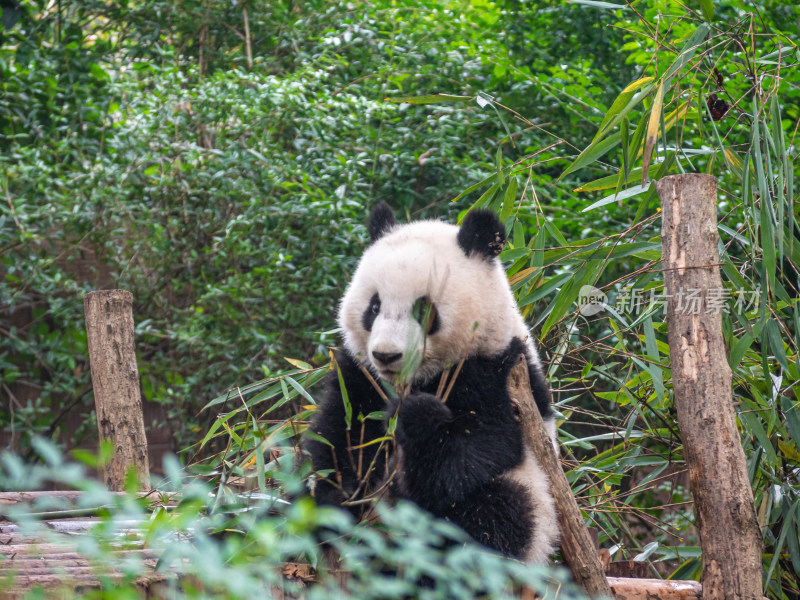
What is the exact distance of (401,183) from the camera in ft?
14.6

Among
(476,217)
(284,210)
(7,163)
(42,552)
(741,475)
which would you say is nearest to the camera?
(42,552)

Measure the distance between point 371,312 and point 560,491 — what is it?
27.6 inches

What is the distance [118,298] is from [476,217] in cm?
146

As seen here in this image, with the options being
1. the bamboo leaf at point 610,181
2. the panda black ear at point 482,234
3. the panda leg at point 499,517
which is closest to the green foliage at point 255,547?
the panda leg at point 499,517

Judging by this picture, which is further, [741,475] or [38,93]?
[38,93]

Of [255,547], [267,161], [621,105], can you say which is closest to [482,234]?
[621,105]

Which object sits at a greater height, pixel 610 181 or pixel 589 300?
pixel 610 181

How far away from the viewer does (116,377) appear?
→ 288 centimetres

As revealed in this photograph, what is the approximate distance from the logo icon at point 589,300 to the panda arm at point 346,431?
0.85 metres

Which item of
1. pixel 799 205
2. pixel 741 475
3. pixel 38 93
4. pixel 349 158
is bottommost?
pixel 741 475

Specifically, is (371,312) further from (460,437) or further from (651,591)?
(651,591)

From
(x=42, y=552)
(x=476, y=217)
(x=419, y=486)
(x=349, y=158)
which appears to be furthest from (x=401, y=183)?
(x=42, y=552)

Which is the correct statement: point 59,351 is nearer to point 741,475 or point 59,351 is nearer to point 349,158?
point 349,158

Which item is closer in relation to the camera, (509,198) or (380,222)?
(380,222)
